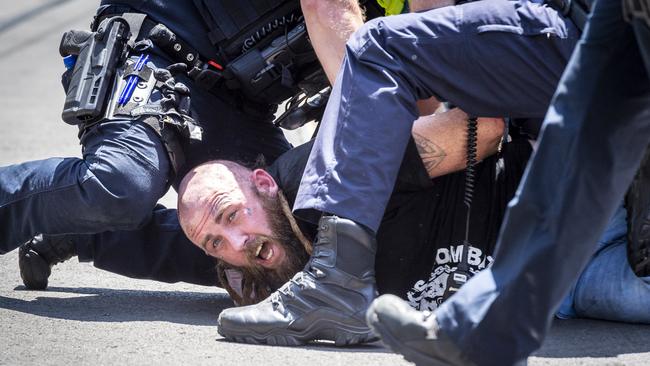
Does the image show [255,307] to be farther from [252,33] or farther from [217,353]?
[252,33]

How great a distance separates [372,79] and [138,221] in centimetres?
124

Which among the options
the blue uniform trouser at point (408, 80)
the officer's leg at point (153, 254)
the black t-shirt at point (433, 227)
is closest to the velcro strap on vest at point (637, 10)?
the blue uniform trouser at point (408, 80)

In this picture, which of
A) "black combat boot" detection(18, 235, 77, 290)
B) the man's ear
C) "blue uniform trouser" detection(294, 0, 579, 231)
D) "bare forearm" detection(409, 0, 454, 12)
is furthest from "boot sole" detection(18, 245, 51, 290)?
"bare forearm" detection(409, 0, 454, 12)

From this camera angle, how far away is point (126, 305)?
13.3 feet

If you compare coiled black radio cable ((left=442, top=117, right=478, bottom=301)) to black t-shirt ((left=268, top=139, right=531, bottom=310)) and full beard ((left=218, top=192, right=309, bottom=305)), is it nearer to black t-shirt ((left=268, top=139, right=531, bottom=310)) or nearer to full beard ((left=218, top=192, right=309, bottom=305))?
black t-shirt ((left=268, top=139, right=531, bottom=310))

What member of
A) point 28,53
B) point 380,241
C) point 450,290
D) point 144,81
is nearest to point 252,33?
point 144,81

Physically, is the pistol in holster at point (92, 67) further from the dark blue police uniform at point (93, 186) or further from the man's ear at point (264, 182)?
the man's ear at point (264, 182)

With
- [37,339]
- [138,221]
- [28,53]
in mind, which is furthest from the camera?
[28,53]

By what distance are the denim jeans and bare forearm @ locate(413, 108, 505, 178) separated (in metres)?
0.52

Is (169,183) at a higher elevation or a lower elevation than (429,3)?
lower

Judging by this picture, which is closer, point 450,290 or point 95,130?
point 450,290

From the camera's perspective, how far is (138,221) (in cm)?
405

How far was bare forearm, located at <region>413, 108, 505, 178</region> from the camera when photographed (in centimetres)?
353

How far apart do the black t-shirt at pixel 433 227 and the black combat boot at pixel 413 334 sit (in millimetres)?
1085
